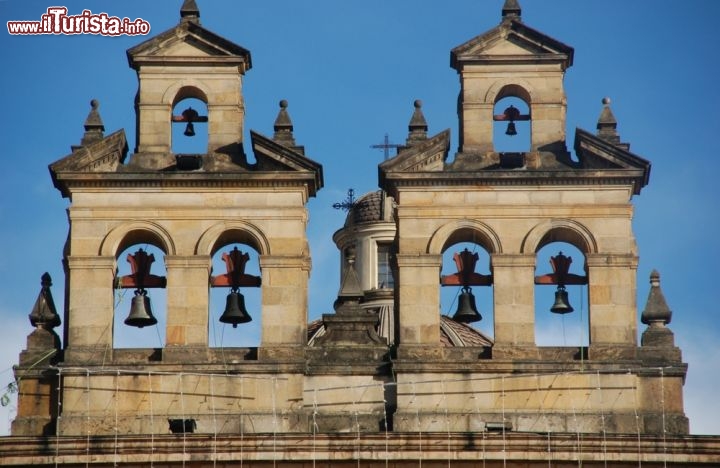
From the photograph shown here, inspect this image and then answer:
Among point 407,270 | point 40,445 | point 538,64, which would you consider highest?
point 538,64

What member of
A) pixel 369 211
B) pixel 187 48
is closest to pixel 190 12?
pixel 187 48

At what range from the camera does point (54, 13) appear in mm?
58344

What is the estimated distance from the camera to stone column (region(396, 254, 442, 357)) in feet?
177

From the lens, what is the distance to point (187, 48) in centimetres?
5612

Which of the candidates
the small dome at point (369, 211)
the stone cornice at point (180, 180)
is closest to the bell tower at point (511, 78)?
the stone cornice at point (180, 180)

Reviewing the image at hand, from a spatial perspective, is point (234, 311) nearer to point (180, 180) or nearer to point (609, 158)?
point (180, 180)

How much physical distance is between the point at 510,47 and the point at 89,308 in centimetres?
962

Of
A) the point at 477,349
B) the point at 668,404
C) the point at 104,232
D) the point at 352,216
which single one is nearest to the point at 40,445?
the point at 104,232

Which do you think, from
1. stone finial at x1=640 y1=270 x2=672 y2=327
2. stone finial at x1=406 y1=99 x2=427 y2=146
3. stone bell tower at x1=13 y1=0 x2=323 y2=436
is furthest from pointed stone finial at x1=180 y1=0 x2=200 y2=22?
stone finial at x1=640 y1=270 x2=672 y2=327

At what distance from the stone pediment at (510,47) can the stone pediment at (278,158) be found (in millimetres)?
3703

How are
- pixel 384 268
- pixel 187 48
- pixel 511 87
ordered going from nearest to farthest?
pixel 511 87 → pixel 187 48 → pixel 384 268

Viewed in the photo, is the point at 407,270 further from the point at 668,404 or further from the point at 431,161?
the point at 668,404

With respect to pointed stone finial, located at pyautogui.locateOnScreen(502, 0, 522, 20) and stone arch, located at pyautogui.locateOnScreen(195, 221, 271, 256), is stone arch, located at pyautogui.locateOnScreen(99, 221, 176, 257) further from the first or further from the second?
pointed stone finial, located at pyautogui.locateOnScreen(502, 0, 522, 20)

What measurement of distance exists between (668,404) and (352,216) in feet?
69.9
